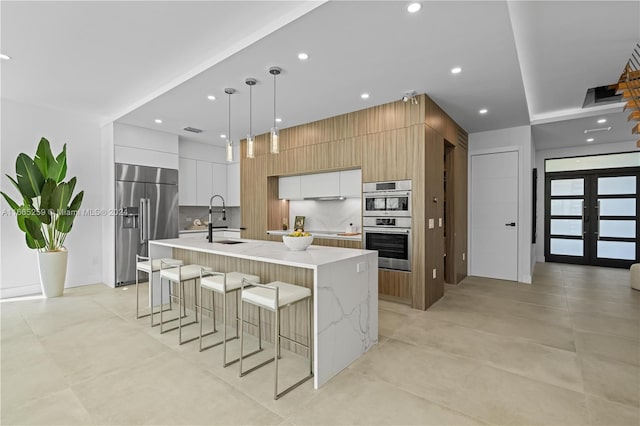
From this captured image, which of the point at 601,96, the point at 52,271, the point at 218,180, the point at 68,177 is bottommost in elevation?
the point at 52,271

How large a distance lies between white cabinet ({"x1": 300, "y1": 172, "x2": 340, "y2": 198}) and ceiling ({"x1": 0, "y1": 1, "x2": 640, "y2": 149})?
3.36ft

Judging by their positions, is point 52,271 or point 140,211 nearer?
point 52,271

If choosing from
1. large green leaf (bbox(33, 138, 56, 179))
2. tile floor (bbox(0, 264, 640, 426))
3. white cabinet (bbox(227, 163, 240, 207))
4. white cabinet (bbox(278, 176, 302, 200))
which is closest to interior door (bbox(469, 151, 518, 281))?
tile floor (bbox(0, 264, 640, 426))

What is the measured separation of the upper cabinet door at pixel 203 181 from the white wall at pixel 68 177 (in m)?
1.75

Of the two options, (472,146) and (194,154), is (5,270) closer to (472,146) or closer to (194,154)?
(194,154)

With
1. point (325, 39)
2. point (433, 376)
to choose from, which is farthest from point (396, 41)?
point (433, 376)

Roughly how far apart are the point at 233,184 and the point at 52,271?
3524 millimetres

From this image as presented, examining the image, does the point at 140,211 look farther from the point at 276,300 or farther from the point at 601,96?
the point at 601,96

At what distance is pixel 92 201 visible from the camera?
17.4 feet

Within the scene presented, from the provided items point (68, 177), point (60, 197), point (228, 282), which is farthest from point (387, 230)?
point (68, 177)

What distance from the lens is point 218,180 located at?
7.00m

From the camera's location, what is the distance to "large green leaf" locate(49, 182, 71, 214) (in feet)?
14.4

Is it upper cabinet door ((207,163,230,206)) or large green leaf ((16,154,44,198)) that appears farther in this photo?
upper cabinet door ((207,163,230,206))

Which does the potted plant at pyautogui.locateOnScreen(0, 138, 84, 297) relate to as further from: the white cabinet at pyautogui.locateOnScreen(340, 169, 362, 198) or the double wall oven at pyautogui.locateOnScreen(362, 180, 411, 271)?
the double wall oven at pyautogui.locateOnScreen(362, 180, 411, 271)
